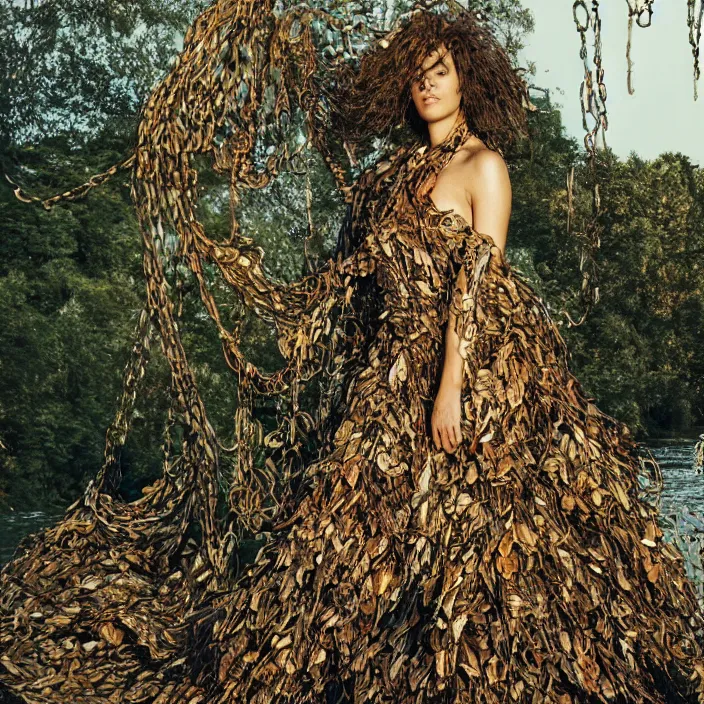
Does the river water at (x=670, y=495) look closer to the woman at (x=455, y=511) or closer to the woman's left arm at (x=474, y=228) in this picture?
the woman at (x=455, y=511)

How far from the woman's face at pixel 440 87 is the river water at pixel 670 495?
282cm

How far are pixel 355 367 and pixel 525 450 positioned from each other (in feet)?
2.26

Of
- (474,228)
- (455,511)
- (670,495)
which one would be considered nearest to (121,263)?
(670,495)

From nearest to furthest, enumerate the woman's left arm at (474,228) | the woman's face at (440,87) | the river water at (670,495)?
the woman's left arm at (474,228) → the woman's face at (440,87) → the river water at (670,495)

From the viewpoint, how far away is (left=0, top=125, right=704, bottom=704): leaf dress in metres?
2.80

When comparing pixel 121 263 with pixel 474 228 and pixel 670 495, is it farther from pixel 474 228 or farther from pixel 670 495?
pixel 474 228

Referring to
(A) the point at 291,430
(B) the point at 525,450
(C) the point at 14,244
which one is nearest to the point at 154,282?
(A) the point at 291,430

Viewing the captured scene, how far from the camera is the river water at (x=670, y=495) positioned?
549cm

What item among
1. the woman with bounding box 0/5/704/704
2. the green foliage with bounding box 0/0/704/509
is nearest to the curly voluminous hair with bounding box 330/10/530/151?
the woman with bounding box 0/5/704/704

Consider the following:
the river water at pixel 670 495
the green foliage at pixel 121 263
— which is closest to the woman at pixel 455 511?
the river water at pixel 670 495

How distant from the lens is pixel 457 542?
2852mm

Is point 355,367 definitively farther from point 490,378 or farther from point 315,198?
point 315,198

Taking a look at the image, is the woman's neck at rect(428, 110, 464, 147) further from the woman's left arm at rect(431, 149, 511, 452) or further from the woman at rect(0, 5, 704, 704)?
the woman's left arm at rect(431, 149, 511, 452)

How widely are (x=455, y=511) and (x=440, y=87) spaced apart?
145cm
